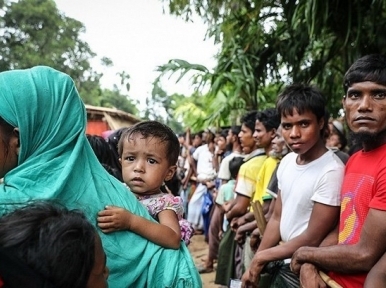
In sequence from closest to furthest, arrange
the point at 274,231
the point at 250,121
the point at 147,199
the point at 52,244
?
the point at 52,244
the point at 147,199
the point at 274,231
the point at 250,121

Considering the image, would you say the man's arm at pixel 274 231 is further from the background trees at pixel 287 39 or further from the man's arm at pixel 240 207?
the background trees at pixel 287 39

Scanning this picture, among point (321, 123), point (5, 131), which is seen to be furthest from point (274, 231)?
point (5, 131)

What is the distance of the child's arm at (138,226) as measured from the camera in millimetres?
1425

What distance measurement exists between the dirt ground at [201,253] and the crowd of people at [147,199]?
2.91 m

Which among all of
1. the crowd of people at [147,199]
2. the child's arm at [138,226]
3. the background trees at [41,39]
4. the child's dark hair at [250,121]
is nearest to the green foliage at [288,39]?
the child's dark hair at [250,121]

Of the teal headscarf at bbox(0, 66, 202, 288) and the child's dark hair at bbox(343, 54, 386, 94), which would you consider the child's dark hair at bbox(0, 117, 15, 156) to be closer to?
the teal headscarf at bbox(0, 66, 202, 288)

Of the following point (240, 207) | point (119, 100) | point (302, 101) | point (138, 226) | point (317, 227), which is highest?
point (302, 101)

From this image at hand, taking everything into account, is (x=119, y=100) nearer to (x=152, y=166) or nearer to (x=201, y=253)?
(x=201, y=253)

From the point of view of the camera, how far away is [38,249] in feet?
3.30

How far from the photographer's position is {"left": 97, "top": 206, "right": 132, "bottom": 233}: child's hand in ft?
4.66

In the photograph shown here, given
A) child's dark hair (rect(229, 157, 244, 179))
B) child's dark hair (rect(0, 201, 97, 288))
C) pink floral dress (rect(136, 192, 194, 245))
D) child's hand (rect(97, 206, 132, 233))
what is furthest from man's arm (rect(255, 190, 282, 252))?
child's dark hair (rect(229, 157, 244, 179))

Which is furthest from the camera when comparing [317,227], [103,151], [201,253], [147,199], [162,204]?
[201,253]

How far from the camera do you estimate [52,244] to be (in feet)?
3.32

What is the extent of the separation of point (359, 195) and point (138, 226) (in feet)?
3.58
